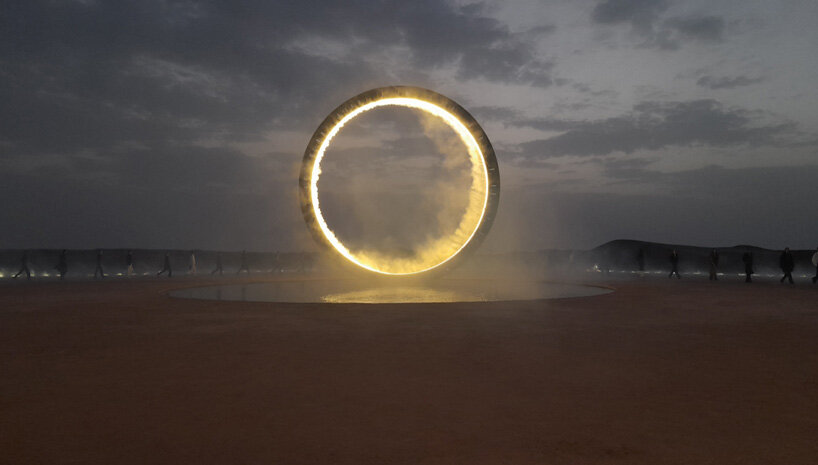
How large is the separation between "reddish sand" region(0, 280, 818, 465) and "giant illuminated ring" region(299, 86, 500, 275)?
10.2m

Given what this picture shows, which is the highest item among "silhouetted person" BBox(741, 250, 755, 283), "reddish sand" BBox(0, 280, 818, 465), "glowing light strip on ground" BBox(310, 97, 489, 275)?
"glowing light strip on ground" BBox(310, 97, 489, 275)

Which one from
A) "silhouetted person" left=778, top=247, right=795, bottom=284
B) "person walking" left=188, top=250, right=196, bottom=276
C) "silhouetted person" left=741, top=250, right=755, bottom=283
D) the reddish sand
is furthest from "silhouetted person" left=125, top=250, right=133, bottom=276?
"silhouetted person" left=778, top=247, right=795, bottom=284

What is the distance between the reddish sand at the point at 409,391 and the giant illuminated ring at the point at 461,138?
10.2 m

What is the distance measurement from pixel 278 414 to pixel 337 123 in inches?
697

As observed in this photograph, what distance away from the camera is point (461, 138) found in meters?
23.1

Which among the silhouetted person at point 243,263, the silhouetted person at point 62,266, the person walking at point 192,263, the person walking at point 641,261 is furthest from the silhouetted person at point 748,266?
the silhouetted person at point 62,266

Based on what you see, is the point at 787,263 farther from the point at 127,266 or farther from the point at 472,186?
the point at 127,266

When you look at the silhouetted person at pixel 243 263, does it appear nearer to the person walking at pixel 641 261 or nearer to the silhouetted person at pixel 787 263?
the person walking at pixel 641 261

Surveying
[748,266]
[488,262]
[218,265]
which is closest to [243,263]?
[218,265]

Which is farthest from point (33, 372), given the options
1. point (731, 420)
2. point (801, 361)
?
point (801, 361)

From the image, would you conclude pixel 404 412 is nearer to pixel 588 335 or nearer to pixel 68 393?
pixel 68 393

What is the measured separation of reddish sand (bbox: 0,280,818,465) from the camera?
4.72m

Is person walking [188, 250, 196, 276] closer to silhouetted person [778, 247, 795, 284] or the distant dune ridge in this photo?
the distant dune ridge

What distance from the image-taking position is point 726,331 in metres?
11.1
